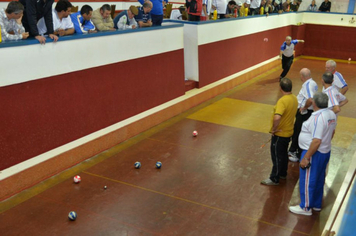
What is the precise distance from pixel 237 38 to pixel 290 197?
8115 mm

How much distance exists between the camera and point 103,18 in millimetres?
8391

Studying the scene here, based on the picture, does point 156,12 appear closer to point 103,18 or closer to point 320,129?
point 103,18

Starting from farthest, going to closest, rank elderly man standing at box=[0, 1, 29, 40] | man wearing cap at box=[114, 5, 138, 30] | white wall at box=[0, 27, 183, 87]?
man wearing cap at box=[114, 5, 138, 30]
white wall at box=[0, 27, 183, 87]
elderly man standing at box=[0, 1, 29, 40]

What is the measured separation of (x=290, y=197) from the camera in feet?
20.9

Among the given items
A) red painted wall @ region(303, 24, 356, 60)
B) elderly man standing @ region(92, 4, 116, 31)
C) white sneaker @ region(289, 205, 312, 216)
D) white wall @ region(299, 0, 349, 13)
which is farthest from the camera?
white wall @ region(299, 0, 349, 13)

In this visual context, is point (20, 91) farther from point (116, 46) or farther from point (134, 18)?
point (134, 18)

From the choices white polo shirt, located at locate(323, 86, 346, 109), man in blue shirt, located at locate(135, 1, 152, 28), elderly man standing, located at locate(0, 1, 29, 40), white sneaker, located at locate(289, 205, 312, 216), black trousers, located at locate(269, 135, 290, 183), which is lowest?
white sneaker, located at locate(289, 205, 312, 216)

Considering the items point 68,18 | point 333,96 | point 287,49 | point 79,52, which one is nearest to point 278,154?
point 333,96

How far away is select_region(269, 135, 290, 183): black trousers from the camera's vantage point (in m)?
6.54

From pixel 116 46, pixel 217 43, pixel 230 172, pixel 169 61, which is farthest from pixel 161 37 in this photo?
pixel 230 172

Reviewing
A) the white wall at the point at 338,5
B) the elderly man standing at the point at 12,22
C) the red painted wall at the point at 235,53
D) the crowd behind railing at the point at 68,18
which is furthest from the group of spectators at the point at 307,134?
the white wall at the point at 338,5

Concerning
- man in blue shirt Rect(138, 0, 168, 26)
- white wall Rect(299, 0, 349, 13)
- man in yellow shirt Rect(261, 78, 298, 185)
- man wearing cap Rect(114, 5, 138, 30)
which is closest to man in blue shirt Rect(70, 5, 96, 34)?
man wearing cap Rect(114, 5, 138, 30)

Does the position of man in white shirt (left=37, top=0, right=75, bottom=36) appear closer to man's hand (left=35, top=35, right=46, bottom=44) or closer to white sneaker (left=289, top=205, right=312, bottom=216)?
man's hand (left=35, top=35, right=46, bottom=44)

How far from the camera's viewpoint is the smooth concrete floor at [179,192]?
5.56 meters
